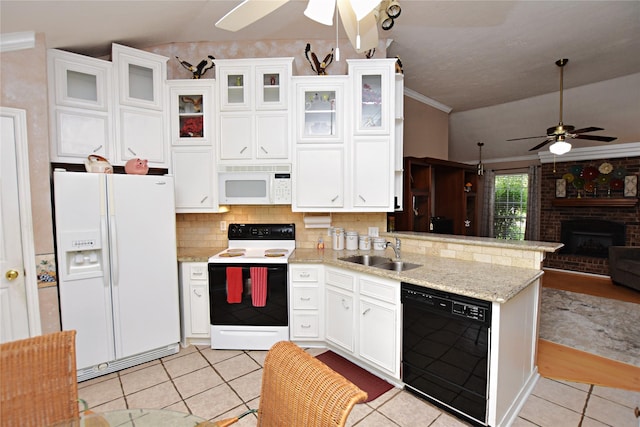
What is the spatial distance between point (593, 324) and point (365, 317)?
320 centimetres

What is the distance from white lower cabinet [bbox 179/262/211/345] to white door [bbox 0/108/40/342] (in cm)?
106

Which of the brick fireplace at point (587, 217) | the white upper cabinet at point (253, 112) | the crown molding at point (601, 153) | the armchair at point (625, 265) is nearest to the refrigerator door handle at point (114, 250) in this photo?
the white upper cabinet at point (253, 112)

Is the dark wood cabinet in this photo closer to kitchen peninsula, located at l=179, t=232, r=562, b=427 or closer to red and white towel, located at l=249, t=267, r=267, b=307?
kitchen peninsula, located at l=179, t=232, r=562, b=427

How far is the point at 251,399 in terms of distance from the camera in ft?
7.07

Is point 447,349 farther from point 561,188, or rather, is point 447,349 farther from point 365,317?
point 561,188

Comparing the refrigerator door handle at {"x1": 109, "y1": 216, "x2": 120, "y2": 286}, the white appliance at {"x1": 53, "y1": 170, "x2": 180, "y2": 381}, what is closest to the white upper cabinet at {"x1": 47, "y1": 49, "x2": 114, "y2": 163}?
the white appliance at {"x1": 53, "y1": 170, "x2": 180, "y2": 381}

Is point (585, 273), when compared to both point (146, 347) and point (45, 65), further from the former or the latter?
point (45, 65)

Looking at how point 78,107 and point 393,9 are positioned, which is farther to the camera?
point 78,107

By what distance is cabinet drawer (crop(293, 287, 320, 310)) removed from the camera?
111 inches

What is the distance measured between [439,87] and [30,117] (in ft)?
15.7

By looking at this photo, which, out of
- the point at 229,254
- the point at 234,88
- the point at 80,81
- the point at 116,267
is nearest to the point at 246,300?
the point at 229,254

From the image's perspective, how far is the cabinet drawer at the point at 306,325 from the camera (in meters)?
2.83

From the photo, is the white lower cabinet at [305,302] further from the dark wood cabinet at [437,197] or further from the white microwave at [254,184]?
the dark wood cabinet at [437,197]

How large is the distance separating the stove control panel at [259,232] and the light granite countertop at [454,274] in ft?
1.21
